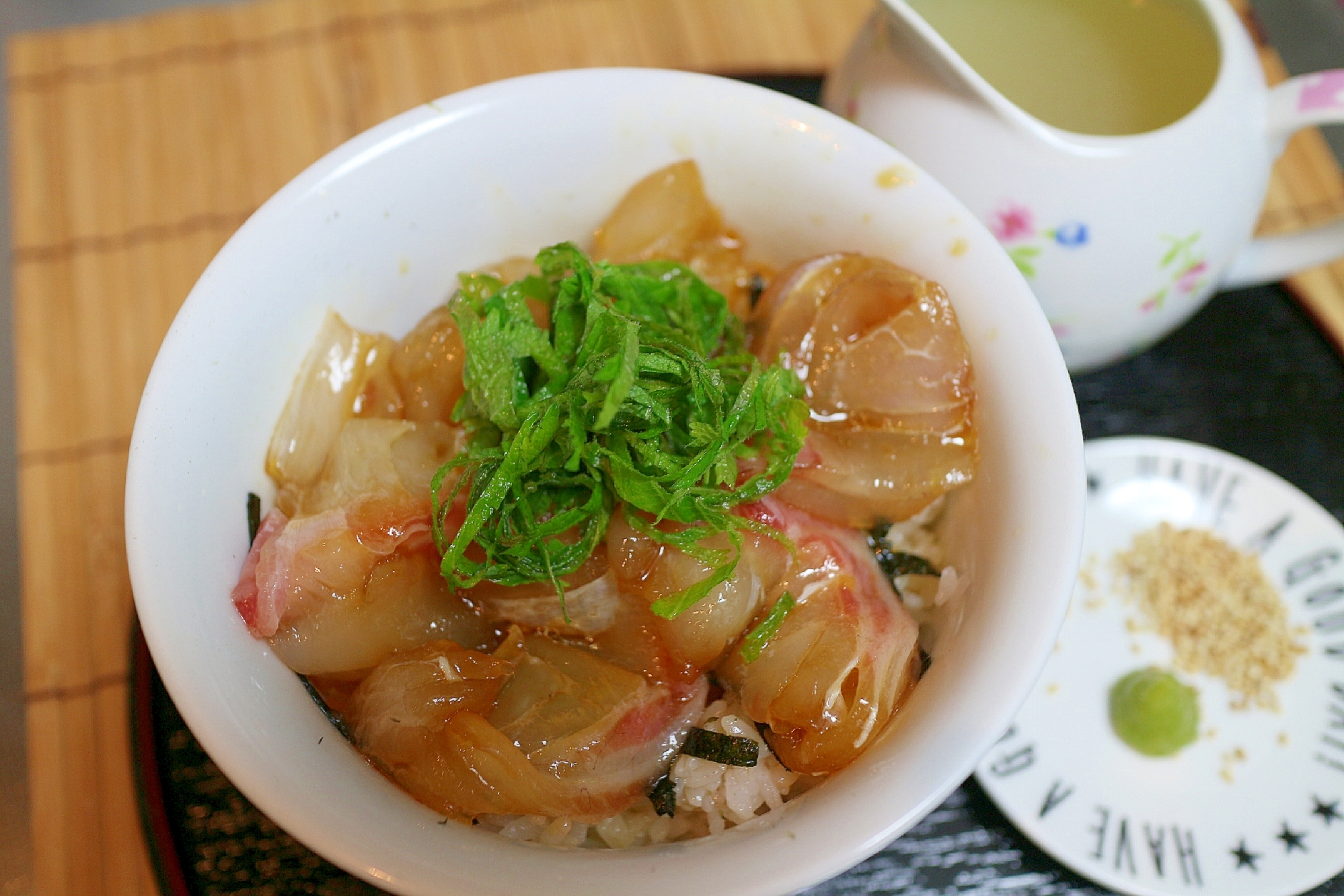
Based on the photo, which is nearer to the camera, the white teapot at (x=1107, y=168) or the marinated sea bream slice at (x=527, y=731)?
the marinated sea bream slice at (x=527, y=731)

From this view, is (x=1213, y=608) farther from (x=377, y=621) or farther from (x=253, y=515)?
(x=253, y=515)

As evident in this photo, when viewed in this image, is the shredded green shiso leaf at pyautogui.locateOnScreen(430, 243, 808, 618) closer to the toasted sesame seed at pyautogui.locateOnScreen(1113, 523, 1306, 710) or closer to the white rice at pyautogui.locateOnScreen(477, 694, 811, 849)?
the white rice at pyautogui.locateOnScreen(477, 694, 811, 849)

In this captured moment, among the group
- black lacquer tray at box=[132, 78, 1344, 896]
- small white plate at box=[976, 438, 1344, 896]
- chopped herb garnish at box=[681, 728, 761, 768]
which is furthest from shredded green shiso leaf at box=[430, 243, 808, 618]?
small white plate at box=[976, 438, 1344, 896]

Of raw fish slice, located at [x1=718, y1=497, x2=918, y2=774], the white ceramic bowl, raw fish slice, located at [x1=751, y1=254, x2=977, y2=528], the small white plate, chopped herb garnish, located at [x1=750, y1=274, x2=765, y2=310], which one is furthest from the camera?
chopped herb garnish, located at [x1=750, y1=274, x2=765, y2=310]

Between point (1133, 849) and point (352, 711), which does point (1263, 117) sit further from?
point (352, 711)

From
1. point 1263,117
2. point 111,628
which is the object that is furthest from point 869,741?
point 111,628

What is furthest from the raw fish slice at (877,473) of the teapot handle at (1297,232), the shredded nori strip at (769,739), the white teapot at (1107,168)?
the teapot handle at (1297,232)

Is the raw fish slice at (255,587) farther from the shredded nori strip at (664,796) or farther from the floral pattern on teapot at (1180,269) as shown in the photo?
the floral pattern on teapot at (1180,269)
